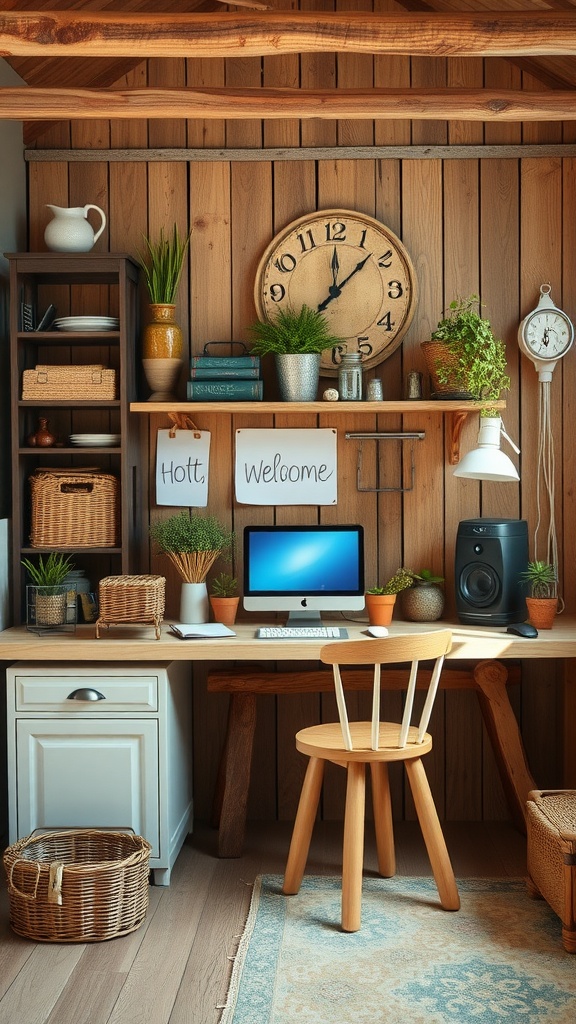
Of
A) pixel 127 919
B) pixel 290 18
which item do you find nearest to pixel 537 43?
pixel 290 18

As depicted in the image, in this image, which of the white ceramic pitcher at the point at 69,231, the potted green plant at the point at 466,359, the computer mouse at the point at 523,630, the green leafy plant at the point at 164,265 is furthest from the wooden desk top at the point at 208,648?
the white ceramic pitcher at the point at 69,231

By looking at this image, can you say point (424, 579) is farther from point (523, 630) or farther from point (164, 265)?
point (164, 265)

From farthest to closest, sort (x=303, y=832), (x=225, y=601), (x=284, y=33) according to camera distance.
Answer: (x=225, y=601)
(x=303, y=832)
(x=284, y=33)

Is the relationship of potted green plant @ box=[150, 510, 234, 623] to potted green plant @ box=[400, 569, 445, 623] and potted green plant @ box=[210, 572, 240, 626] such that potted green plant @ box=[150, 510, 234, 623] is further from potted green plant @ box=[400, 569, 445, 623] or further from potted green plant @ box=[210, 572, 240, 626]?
potted green plant @ box=[400, 569, 445, 623]

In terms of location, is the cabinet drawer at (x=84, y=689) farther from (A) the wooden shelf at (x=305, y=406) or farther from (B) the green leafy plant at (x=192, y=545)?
(A) the wooden shelf at (x=305, y=406)

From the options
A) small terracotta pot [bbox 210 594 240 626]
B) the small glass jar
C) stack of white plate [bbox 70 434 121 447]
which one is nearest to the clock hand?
the small glass jar

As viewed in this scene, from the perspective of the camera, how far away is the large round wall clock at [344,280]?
3.79 m

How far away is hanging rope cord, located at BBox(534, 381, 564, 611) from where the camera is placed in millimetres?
3830

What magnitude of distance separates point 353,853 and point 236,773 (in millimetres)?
717

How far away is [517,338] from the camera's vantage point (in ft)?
12.5

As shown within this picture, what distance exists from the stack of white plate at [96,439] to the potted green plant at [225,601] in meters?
0.61

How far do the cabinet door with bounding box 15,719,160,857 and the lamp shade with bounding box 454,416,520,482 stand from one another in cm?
130

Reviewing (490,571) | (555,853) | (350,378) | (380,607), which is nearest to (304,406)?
(350,378)

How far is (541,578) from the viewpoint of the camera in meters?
3.53
